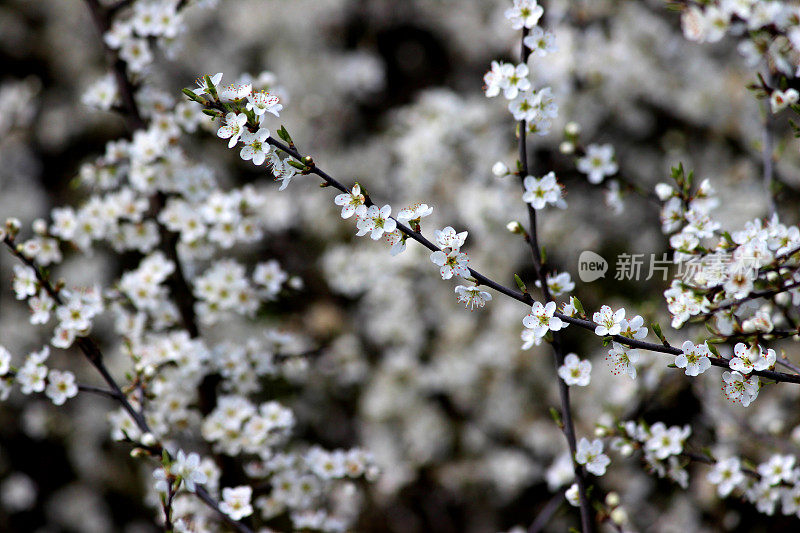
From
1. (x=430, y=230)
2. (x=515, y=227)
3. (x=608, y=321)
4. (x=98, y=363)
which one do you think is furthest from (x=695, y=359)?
(x=430, y=230)

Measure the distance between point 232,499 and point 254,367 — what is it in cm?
70

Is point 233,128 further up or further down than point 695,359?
further up

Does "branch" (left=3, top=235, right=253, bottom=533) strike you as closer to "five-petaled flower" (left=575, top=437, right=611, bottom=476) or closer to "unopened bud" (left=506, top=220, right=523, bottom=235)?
"five-petaled flower" (left=575, top=437, right=611, bottom=476)

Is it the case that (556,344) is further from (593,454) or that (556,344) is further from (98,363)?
(98,363)

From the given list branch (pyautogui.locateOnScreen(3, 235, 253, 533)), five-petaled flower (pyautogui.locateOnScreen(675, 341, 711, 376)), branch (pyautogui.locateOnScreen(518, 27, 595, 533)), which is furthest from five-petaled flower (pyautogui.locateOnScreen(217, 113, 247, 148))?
five-petaled flower (pyautogui.locateOnScreen(675, 341, 711, 376))

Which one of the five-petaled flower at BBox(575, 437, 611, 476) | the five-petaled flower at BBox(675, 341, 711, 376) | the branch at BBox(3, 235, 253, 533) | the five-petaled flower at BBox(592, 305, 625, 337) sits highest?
the branch at BBox(3, 235, 253, 533)

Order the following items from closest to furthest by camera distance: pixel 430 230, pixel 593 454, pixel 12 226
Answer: pixel 593 454, pixel 12 226, pixel 430 230

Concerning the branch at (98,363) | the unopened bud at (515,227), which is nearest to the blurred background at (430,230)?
the unopened bud at (515,227)

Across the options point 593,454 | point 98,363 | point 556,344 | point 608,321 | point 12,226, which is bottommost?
point 593,454

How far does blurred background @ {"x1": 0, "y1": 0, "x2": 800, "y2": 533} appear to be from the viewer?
165 inches

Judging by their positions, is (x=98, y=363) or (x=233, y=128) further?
(x=98, y=363)

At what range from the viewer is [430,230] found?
15.4 ft

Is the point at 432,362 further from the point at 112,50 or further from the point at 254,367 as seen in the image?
the point at 112,50

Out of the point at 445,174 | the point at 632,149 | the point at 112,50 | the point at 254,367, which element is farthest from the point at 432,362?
the point at 112,50
